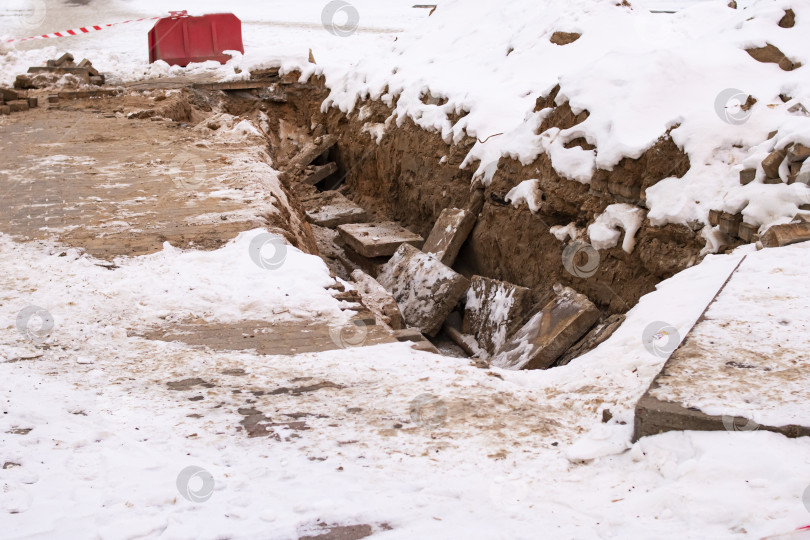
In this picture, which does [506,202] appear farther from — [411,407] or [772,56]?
[411,407]

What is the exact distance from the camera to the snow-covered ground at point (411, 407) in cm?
272

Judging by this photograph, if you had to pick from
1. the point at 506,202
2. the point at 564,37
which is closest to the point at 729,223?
the point at 506,202

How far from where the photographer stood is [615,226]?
19.6 feet

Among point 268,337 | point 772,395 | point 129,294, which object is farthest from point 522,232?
point 772,395

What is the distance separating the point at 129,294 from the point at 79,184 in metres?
2.99

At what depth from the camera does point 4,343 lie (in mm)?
4367

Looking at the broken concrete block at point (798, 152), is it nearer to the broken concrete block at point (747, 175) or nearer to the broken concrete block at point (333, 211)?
the broken concrete block at point (747, 175)

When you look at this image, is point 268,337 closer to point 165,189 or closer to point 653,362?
point 653,362

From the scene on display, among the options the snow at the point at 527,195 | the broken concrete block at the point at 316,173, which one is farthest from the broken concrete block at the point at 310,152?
→ the snow at the point at 527,195

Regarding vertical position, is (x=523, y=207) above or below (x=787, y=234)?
below

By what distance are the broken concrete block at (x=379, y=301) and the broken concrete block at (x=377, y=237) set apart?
0.95 m

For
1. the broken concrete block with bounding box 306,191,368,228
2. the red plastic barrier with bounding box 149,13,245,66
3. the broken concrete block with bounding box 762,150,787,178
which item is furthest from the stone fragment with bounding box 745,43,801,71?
the red plastic barrier with bounding box 149,13,245,66

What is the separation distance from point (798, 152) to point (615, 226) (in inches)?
57.5

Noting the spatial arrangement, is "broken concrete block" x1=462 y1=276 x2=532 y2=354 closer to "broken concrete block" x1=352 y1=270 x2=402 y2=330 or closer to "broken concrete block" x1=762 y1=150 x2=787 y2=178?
"broken concrete block" x1=352 y1=270 x2=402 y2=330
